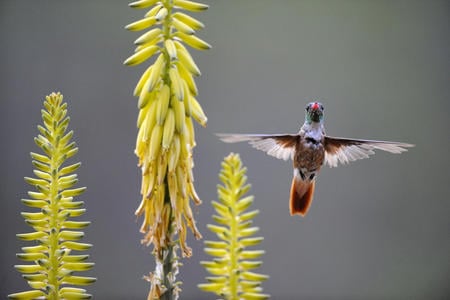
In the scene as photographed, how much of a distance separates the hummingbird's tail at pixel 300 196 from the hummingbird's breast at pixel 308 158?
0.03m

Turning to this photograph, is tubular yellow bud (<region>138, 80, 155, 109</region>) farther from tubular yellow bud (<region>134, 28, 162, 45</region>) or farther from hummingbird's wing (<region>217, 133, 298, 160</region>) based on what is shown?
hummingbird's wing (<region>217, 133, 298, 160</region>)

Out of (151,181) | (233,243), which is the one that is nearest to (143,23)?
(151,181)

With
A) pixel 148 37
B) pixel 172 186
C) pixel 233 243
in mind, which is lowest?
pixel 233 243

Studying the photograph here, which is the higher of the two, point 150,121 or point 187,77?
point 187,77

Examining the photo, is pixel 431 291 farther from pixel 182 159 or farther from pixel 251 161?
pixel 182 159

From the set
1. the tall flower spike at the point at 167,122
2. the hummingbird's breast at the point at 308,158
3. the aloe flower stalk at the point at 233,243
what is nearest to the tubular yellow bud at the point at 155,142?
the tall flower spike at the point at 167,122

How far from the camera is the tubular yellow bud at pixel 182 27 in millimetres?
1559

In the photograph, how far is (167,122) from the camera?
1.64 m

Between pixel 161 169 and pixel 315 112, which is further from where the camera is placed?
pixel 315 112

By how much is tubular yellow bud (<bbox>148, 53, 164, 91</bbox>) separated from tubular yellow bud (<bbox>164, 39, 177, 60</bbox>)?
1.6 inches

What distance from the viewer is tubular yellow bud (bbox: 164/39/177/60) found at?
1539 millimetres

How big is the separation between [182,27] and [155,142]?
0.96 feet

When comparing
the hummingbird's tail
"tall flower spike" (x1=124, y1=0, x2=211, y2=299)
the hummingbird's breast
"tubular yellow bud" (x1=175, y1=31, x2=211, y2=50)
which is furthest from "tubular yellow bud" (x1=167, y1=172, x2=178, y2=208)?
Answer: the hummingbird's breast

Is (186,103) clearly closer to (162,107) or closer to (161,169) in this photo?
(162,107)
